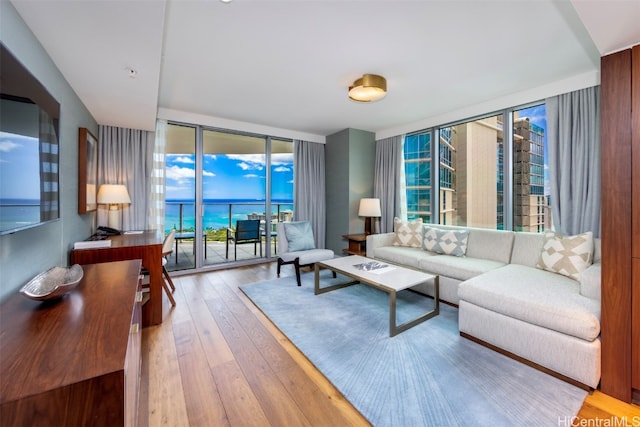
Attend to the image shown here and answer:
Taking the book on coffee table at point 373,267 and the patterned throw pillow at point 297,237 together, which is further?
the patterned throw pillow at point 297,237

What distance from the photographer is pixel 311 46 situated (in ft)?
7.39

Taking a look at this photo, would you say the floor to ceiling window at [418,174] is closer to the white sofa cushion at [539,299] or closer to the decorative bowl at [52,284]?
the white sofa cushion at [539,299]

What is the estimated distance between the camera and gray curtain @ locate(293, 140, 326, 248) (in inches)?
201

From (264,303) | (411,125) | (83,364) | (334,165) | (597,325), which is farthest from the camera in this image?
(334,165)

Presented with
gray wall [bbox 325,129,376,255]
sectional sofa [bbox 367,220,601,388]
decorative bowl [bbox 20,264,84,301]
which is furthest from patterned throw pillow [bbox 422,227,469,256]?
decorative bowl [bbox 20,264,84,301]

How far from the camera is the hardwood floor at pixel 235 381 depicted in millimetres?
1470

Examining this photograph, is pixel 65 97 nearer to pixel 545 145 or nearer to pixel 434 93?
pixel 434 93

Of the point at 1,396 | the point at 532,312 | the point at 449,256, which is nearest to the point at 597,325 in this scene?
the point at 532,312

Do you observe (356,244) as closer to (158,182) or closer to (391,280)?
(391,280)

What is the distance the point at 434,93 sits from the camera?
325 centimetres

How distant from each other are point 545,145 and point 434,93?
1422 mm

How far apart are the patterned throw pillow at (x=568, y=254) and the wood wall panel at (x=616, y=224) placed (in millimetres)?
821

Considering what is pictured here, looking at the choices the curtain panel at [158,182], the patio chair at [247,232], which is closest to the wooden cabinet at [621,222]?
the patio chair at [247,232]

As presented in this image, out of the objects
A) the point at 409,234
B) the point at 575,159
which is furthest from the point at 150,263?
the point at 575,159
